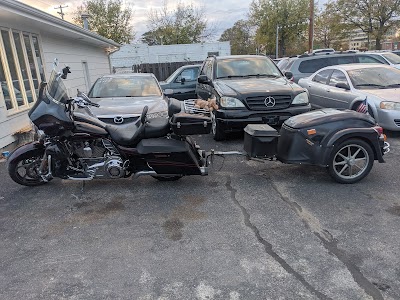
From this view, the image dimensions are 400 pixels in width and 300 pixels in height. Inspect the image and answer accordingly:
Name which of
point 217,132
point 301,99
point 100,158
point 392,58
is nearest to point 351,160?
point 301,99

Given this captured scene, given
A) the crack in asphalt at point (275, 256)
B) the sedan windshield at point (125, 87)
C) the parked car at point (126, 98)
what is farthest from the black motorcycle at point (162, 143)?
the sedan windshield at point (125, 87)

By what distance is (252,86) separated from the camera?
6.86 metres

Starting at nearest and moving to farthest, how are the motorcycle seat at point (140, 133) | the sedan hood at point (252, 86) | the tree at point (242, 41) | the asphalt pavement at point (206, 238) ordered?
the asphalt pavement at point (206, 238) → the motorcycle seat at point (140, 133) → the sedan hood at point (252, 86) → the tree at point (242, 41)

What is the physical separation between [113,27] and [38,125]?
134 ft

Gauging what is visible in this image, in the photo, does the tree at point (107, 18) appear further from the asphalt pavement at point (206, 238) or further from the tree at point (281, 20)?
the asphalt pavement at point (206, 238)

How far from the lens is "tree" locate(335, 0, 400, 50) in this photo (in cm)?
3400

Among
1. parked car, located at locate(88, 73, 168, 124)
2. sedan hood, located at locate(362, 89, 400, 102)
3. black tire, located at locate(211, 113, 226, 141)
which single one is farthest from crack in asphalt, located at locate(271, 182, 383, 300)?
sedan hood, located at locate(362, 89, 400, 102)

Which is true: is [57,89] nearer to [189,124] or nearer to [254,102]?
[189,124]

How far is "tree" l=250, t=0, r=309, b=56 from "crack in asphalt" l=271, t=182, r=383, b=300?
39489mm

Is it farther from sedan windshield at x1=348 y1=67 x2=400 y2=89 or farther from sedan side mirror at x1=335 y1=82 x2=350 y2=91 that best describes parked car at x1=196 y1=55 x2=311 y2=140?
sedan windshield at x1=348 y1=67 x2=400 y2=89

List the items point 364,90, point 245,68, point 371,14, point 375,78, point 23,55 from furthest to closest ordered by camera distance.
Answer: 1. point 371,14
2. point 23,55
3. point 245,68
4. point 375,78
5. point 364,90

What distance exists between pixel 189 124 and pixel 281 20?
39929 millimetres

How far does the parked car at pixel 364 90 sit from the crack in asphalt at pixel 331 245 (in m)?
3.75

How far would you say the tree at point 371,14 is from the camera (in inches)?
1339
